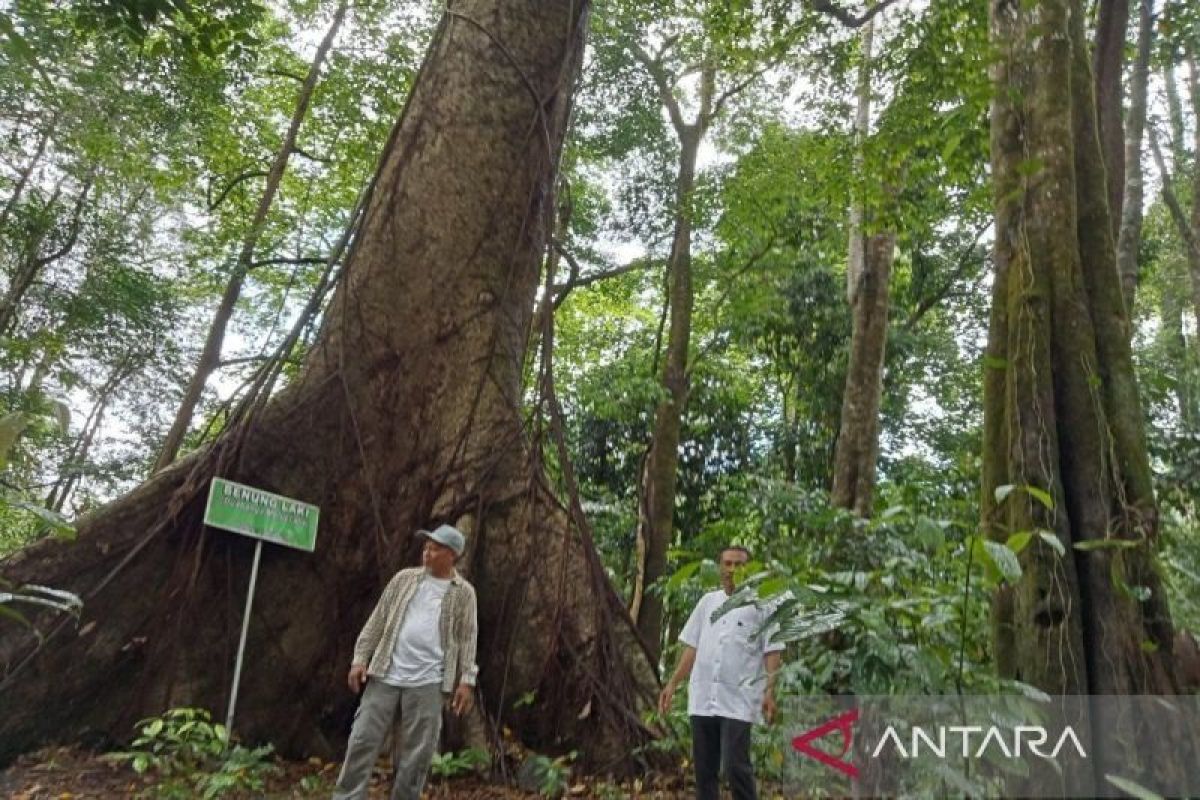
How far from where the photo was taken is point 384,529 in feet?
15.4

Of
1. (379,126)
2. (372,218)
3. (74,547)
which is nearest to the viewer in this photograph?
(74,547)

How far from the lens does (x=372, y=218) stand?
5453mm

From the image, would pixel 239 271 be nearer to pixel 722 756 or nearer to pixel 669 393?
pixel 669 393

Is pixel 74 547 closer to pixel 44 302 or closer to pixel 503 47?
pixel 503 47

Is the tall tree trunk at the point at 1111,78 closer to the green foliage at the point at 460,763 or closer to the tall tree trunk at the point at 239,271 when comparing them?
the green foliage at the point at 460,763

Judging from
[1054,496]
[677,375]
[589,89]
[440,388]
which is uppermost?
[589,89]

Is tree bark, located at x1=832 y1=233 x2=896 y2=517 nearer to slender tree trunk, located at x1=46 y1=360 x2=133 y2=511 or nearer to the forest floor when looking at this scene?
the forest floor

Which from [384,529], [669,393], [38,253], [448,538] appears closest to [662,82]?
[669,393]

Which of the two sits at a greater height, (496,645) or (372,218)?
(372,218)

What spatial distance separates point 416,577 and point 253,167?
31.0ft

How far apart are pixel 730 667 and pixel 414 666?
4.40ft

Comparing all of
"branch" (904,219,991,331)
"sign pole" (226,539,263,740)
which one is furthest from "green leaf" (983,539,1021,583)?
"branch" (904,219,991,331)

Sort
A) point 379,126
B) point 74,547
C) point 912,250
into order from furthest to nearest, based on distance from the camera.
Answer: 1. point 912,250
2. point 379,126
3. point 74,547

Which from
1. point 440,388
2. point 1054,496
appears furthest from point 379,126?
point 1054,496
